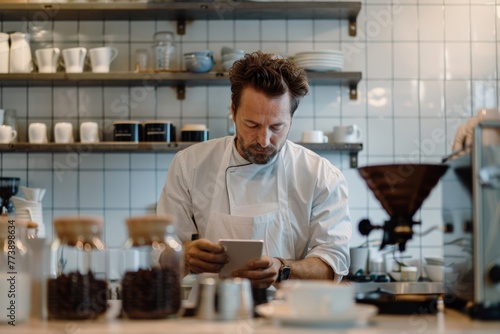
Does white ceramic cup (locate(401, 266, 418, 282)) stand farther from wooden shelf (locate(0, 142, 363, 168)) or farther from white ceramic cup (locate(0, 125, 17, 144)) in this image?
white ceramic cup (locate(0, 125, 17, 144))

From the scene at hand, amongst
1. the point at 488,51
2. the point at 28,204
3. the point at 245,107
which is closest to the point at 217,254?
the point at 245,107

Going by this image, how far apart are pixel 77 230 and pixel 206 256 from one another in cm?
81

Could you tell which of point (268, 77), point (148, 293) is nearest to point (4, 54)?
point (268, 77)

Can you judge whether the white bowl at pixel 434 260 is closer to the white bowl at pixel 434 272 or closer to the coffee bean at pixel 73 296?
the white bowl at pixel 434 272

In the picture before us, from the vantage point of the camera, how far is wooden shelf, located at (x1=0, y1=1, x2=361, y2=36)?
4484 millimetres

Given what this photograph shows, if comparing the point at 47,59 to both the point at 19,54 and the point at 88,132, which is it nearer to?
the point at 19,54

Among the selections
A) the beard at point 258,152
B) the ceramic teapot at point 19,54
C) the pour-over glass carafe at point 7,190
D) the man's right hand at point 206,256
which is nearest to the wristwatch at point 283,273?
the man's right hand at point 206,256

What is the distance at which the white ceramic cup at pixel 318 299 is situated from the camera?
1.74 m

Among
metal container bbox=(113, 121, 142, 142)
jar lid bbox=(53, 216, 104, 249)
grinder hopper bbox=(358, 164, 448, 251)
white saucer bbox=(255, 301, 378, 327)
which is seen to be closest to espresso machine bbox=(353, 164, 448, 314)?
grinder hopper bbox=(358, 164, 448, 251)

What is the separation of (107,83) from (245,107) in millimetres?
1845

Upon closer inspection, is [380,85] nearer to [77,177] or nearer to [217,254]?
[77,177]

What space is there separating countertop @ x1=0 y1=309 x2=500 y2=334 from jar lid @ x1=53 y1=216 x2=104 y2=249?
0.64 feet

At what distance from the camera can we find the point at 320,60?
14.6 feet

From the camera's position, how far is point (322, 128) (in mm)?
4688
